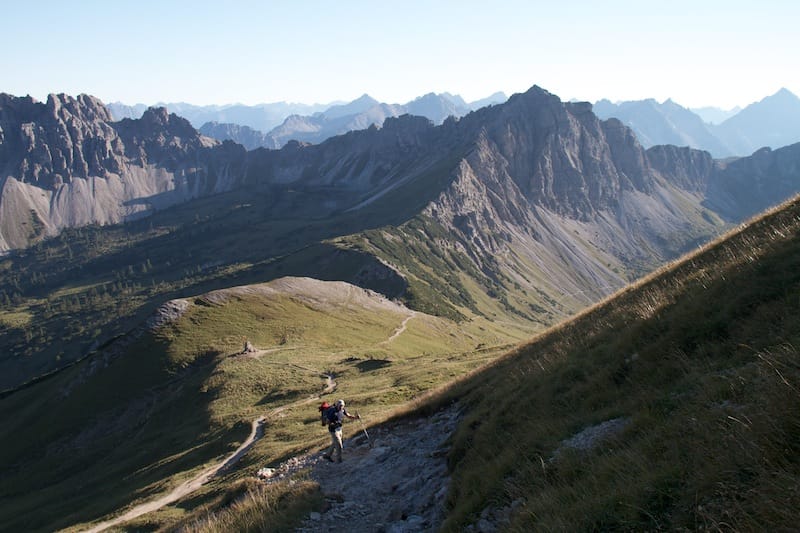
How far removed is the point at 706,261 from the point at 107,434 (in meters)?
84.5

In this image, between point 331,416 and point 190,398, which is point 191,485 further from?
point 190,398

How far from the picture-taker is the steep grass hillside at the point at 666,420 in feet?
22.1

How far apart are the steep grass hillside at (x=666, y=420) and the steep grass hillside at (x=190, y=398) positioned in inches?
673

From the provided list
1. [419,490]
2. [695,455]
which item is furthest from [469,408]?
[695,455]

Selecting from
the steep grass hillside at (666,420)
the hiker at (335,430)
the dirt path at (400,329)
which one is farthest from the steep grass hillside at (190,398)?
the steep grass hillside at (666,420)

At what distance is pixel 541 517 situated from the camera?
8594mm

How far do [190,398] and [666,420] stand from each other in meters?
71.5

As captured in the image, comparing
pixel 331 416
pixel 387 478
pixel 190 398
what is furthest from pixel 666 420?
pixel 190 398

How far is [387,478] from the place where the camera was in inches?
734

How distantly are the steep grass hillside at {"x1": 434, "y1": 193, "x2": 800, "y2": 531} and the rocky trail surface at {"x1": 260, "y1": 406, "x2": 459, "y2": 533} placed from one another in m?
1.34

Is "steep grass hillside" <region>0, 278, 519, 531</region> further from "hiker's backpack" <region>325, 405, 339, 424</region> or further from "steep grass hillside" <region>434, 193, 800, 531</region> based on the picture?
"steep grass hillside" <region>434, 193, 800, 531</region>

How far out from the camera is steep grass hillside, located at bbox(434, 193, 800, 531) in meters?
6.75

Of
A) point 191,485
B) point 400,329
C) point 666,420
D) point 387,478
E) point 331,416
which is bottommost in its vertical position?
point 400,329

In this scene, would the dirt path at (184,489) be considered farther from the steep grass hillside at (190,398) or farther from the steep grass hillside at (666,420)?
the steep grass hillside at (666,420)
